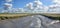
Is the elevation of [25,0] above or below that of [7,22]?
above

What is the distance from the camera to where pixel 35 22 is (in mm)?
1084

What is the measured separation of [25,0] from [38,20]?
0.91 feet

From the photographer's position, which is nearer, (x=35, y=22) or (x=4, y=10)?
(x=35, y=22)

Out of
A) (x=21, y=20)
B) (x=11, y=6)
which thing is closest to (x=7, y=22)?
(x=21, y=20)

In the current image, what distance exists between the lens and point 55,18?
1.24 metres

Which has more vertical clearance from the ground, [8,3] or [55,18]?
[8,3]

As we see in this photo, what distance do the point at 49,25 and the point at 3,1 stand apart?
543 mm

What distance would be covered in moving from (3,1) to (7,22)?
0.91 ft

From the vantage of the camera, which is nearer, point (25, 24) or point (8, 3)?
point (25, 24)

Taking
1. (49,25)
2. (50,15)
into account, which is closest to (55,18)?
(50,15)

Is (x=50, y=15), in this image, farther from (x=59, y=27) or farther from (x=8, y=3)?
(x=8, y=3)

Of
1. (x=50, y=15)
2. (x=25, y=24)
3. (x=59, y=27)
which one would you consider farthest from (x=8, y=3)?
(x=59, y=27)

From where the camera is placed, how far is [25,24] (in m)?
1.07

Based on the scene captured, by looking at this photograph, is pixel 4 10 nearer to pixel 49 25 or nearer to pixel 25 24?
pixel 25 24
